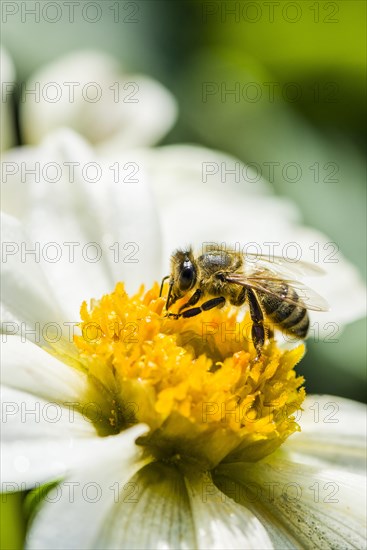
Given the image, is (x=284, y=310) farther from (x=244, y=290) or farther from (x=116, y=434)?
(x=116, y=434)

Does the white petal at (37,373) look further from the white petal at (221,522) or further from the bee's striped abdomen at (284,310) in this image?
the bee's striped abdomen at (284,310)

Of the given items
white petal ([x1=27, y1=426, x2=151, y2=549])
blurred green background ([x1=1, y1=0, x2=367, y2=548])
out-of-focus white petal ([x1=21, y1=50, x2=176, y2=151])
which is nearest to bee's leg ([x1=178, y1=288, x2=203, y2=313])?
white petal ([x1=27, y1=426, x2=151, y2=549])

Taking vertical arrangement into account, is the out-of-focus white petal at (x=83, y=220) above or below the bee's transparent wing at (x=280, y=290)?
above

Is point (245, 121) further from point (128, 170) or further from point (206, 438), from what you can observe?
point (206, 438)

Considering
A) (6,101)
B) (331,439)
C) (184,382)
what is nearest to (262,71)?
(6,101)

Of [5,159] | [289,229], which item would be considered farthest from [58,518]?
[289,229]

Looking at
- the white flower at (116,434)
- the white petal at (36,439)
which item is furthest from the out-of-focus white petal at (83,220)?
the white petal at (36,439)
